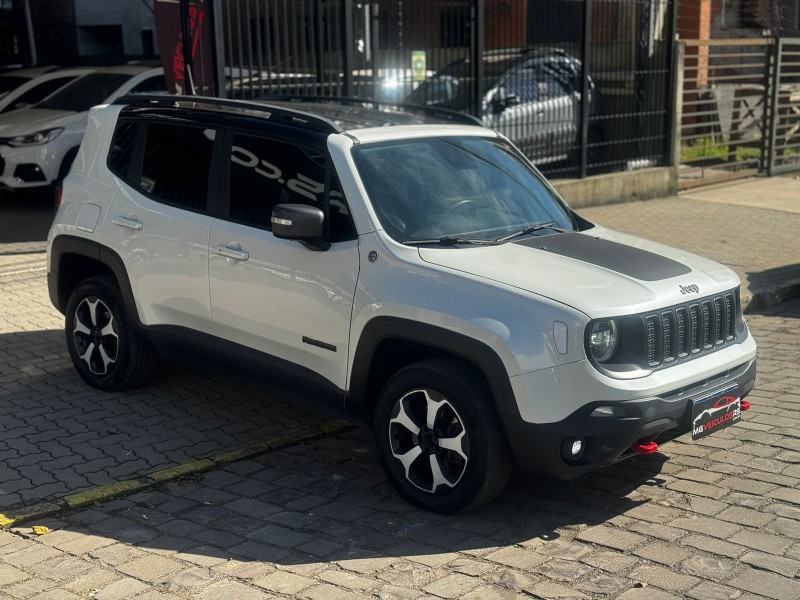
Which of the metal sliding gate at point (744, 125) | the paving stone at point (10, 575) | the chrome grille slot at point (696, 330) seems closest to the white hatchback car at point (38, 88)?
the metal sliding gate at point (744, 125)

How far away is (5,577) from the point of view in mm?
4422

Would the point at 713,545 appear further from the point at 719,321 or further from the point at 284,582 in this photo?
the point at 284,582

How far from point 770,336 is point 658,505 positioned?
3.72 m

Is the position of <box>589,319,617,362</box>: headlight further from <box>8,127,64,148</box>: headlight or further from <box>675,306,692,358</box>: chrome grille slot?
<box>8,127,64,148</box>: headlight

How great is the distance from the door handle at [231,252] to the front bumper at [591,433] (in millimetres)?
1797

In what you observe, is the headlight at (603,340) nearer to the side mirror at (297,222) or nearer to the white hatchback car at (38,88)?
the side mirror at (297,222)

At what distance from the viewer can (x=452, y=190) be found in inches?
223

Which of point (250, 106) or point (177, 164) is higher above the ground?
point (250, 106)

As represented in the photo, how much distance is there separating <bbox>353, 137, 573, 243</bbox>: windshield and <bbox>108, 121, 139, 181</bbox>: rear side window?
72.2 inches

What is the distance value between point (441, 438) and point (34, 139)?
32.2 feet

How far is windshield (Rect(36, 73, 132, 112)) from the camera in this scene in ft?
46.0

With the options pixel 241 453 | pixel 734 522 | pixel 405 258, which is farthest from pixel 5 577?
pixel 734 522

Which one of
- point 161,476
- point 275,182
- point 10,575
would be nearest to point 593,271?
point 275,182

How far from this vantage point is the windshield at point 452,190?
539 centimetres
